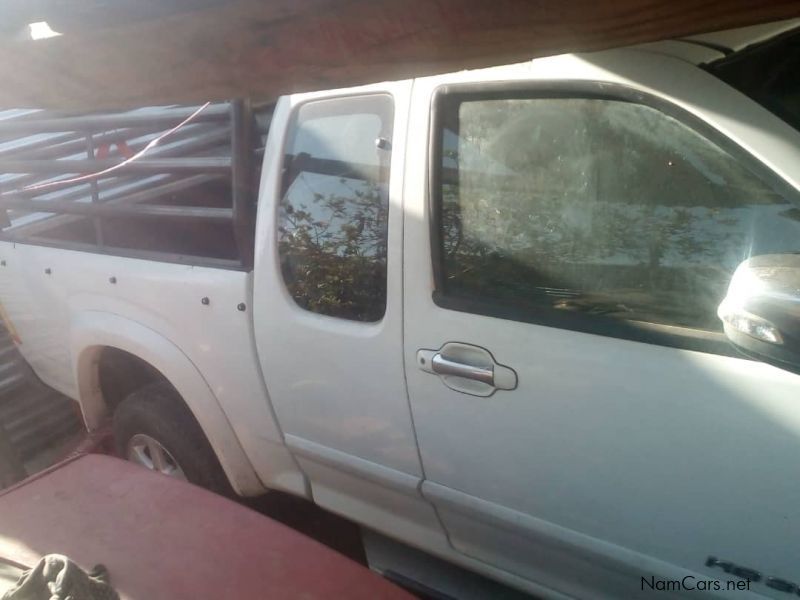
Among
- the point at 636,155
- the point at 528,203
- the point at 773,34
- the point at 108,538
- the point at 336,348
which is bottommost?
the point at 108,538

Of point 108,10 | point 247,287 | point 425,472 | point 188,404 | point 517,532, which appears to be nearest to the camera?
point 108,10

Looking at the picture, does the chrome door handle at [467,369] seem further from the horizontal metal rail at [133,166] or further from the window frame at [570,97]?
the horizontal metal rail at [133,166]

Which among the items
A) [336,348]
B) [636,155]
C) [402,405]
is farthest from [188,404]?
[636,155]

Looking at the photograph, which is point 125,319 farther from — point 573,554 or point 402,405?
point 573,554

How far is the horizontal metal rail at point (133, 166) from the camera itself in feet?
8.78

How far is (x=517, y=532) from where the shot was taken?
2062mm

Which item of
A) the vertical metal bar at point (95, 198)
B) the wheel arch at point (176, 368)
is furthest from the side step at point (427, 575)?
the vertical metal bar at point (95, 198)

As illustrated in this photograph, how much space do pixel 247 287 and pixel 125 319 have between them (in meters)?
0.74

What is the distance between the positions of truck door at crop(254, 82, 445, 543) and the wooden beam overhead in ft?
3.53

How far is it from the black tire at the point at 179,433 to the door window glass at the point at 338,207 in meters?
0.94

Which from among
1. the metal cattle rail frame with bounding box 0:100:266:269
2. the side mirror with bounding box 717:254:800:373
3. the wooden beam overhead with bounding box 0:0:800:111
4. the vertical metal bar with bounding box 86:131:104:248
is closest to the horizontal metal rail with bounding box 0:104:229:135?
the metal cattle rail frame with bounding box 0:100:266:269

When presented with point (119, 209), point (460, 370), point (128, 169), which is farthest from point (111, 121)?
point (460, 370)

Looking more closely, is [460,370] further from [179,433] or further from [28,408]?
[28,408]

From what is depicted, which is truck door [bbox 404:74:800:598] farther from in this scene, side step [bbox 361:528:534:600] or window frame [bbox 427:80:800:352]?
side step [bbox 361:528:534:600]
